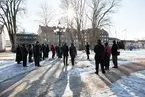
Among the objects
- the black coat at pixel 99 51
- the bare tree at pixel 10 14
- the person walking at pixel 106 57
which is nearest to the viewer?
the black coat at pixel 99 51

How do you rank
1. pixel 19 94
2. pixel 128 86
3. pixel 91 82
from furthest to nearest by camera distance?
pixel 91 82 < pixel 128 86 < pixel 19 94

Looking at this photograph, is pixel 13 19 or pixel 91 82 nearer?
pixel 91 82

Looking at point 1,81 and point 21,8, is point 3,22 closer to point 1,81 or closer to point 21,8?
point 21,8

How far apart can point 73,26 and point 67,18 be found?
2.41 m

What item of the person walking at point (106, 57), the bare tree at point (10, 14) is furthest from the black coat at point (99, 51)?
the bare tree at point (10, 14)

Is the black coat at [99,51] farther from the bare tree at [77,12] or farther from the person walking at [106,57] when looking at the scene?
the bare tree at [77,12]

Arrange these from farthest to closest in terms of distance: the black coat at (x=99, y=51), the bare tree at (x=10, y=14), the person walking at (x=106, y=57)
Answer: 1. the bare tree at (x=10, y=14)
2. the person walking at (x=106, y=57)
3. the black coat at (x=99, y=51)

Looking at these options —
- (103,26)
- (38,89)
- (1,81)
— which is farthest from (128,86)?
(103,26)

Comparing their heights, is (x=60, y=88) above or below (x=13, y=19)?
below

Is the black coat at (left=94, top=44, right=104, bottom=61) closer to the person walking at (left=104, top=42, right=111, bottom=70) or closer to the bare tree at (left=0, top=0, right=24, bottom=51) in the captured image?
the person walking at (left=104, top=42, right=111, bottom=70)

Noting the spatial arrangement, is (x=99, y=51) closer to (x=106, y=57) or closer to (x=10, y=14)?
(x=106, y=57)

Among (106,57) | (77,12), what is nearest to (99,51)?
(106,57)

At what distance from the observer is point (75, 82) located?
44.4ft

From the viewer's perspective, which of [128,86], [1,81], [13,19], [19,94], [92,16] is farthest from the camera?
[92,16]
